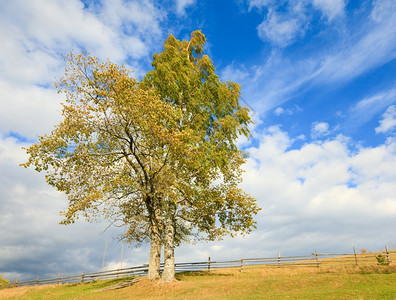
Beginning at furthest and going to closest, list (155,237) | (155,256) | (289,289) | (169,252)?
(155,237)
(155,256)
(169,252)
(289,289)

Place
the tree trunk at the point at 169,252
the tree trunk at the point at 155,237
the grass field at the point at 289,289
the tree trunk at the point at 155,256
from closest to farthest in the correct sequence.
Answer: the grass field at the point at 289,289 → the tree trunk at the point at 169,252 → the tree trunk at the point at 155,256 → the tree trunk at the point at 155,237

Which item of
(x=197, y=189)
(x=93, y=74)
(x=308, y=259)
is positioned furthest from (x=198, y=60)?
(x=308, y=259)

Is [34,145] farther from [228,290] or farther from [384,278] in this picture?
[384,278]

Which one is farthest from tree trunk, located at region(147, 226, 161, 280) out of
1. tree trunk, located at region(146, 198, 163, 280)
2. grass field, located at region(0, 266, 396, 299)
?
grass field, located at region(0, 266, 396, 299)

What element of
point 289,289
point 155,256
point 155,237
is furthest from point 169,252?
point 289,289

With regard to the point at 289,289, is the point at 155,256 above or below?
above

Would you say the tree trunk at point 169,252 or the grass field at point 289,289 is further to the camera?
the tree trunk at point 169,252

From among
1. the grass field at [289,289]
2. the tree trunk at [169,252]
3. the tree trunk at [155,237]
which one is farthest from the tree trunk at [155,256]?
the tree trunk at [169,252]

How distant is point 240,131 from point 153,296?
13458 mm

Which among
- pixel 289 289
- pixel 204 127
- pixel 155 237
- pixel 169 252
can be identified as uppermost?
pixel 204 127

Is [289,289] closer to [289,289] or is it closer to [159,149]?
[289,289]

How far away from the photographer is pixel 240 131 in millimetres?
22906

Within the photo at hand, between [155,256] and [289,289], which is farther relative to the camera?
[155,256]

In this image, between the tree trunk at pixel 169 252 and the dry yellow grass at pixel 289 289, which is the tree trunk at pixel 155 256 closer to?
the dry yellow grass at pixel 289 289
